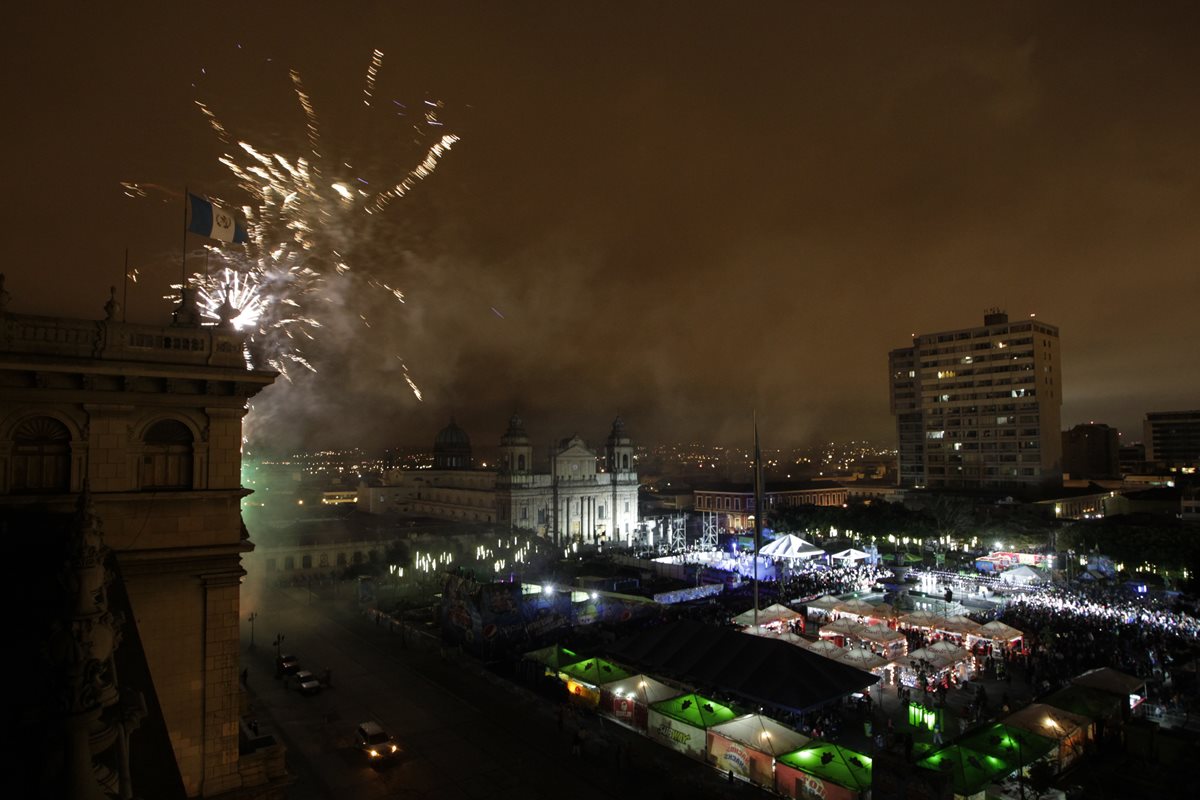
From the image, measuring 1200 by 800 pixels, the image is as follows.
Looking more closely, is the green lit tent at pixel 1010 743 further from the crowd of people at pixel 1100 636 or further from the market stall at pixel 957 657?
the market stall at pixel 957 657

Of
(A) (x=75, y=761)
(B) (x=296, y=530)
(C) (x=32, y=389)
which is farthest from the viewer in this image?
(B) (x=296, y=530)

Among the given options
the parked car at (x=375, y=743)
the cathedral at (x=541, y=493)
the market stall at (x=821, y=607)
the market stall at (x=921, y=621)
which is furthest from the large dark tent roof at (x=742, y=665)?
the cathedral at (x=541, y=493)

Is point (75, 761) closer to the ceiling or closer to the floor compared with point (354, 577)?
closer to the ceiling

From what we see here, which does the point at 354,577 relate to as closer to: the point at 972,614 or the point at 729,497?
the point at 972,614

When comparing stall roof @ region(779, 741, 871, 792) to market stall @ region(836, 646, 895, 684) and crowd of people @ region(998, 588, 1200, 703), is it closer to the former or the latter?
market stall @ region(836, 646, 895, 684)

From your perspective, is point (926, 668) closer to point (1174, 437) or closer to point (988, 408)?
point (988, 408)

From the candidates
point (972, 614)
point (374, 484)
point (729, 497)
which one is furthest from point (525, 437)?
point (972, 614)
